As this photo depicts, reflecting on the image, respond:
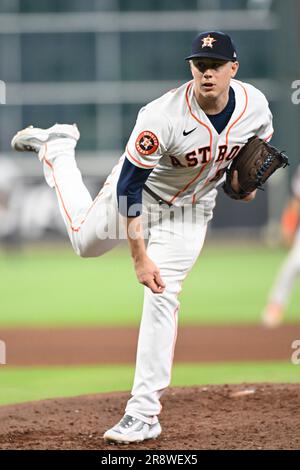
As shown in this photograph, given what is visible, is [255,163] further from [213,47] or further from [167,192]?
[213,47]

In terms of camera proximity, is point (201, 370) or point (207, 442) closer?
point (207, 442)

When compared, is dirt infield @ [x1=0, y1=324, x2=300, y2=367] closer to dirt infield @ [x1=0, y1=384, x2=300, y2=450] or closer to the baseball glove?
dirt infield @ [x1=0, y1=384, x2=300, y2=450]

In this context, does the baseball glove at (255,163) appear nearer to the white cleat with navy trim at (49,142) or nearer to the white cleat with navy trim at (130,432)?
the white cleat with navy trim at (49,142)

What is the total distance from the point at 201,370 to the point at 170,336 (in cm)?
289

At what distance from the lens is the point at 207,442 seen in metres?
4.11

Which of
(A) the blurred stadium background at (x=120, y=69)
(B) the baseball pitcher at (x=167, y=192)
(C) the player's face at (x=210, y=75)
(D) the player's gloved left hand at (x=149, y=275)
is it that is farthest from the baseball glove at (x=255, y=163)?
(A) the blurred stadium background at (x=120, y=69)

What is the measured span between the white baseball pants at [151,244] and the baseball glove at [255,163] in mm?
230

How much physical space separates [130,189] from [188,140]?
34cm

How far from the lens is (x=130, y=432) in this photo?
4168 mm

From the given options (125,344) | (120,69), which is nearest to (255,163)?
(125,344)

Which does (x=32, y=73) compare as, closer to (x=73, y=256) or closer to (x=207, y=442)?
(x=73, y=256)

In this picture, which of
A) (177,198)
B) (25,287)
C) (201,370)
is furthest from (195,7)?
(177,198)

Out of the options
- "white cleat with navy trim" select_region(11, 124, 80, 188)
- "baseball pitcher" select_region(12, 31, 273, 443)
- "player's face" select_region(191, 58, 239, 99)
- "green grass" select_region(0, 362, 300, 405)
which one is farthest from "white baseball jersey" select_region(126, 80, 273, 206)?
"green grass" select_region(0, 362, 300, 405)

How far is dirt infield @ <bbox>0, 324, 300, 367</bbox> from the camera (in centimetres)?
760
